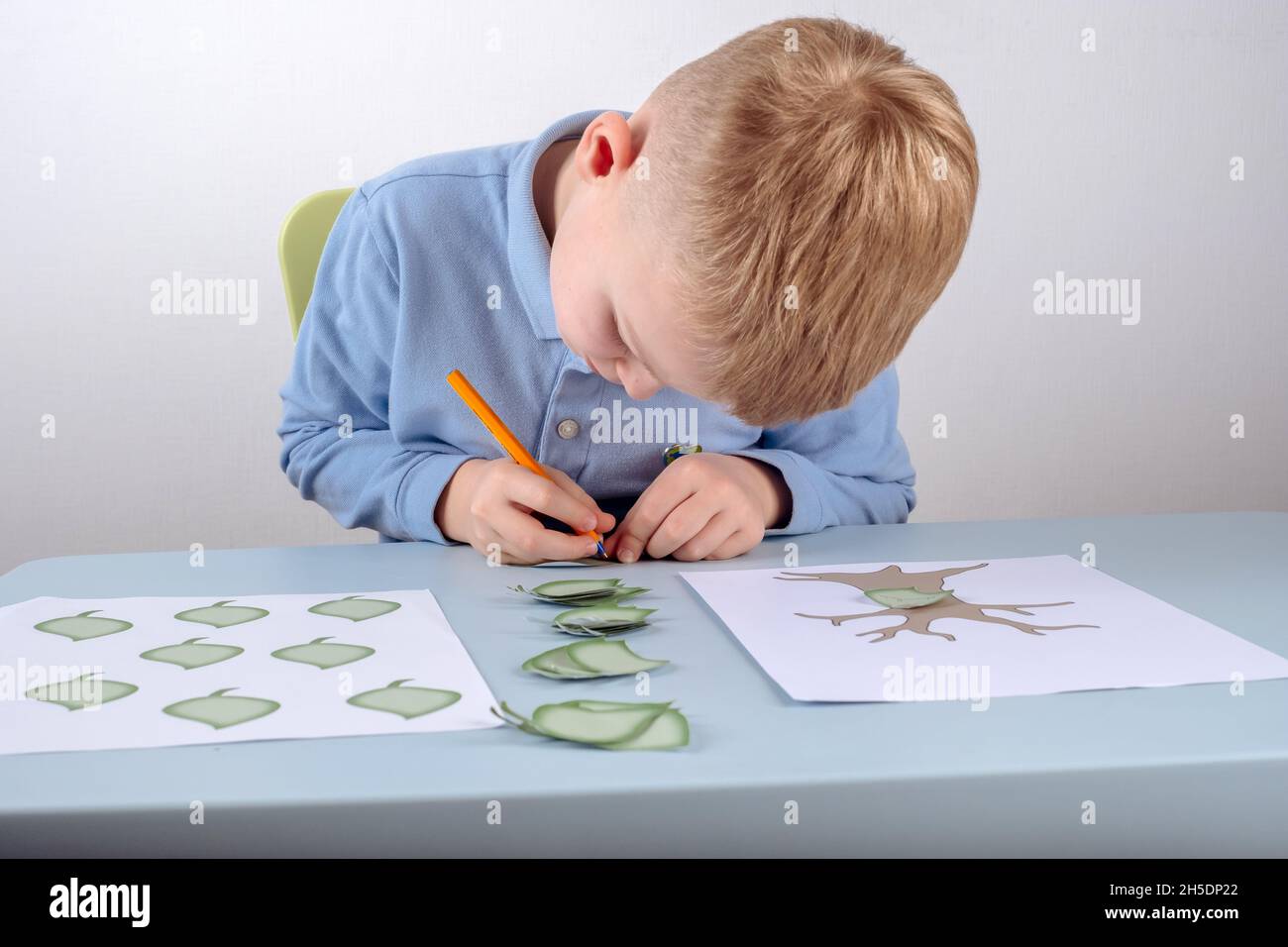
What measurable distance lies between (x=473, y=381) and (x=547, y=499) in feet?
0.94

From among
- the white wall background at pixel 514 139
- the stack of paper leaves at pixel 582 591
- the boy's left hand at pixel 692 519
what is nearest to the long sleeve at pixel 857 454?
the boy's left hand at pixel 692 519

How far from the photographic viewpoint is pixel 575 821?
44 centimetres

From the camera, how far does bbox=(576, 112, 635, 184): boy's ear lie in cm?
76

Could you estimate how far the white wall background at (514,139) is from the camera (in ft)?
6.63

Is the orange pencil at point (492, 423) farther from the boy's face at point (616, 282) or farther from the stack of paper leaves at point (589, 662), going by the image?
the stack of paper leaves at point (589, 662)

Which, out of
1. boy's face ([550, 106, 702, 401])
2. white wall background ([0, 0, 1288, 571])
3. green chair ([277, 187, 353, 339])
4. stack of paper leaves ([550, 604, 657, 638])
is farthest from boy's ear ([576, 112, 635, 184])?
white wall background ([0, 0, 1288, 571])

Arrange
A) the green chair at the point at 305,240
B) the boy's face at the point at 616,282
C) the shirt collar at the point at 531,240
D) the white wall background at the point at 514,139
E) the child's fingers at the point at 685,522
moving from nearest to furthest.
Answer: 1. the boy's face at the point at 616,282
2. the child's fingers at the point at 685,522
3. the shirt collar at the point at 531,240
4. the green chair at the point at 305,240
5. the white wall background at the point at 514,139

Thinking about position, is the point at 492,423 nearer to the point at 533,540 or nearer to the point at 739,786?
Answer: the point at 533,540

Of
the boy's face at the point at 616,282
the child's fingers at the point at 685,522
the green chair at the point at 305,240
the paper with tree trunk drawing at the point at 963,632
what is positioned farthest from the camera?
the green chair at the point at 305,240

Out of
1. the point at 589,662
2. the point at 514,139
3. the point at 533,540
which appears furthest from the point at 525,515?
the point at 514,139

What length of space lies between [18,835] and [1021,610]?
51 cm

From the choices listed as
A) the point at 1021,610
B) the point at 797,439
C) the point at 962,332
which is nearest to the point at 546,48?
the point at 962,332

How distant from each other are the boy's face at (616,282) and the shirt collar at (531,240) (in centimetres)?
14

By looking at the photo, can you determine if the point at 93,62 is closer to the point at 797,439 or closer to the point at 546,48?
the point at 546,48
